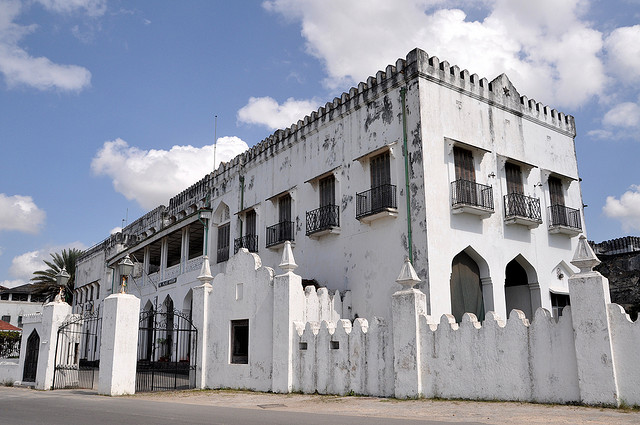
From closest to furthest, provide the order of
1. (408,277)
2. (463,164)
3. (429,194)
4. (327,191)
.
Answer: (408,277) < (429,194) < (463,164) < (327,191)

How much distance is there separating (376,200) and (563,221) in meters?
6.55

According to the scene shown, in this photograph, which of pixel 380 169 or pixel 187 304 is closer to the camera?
pixel 380 169

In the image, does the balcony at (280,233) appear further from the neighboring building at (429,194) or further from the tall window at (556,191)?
the tall window at (556,191)

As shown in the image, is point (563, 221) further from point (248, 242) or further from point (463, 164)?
point (248, 242)

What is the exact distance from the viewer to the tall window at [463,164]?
16.6m

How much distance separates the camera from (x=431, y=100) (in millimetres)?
16281

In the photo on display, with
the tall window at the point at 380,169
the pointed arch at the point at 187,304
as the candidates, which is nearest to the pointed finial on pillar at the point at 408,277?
the tall window at the point at 380,169

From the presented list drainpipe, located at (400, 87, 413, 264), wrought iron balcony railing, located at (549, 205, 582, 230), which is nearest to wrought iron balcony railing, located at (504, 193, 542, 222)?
wrought iron balcony railing, located at (549, 205, 582, 230)

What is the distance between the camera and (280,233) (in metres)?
20.3

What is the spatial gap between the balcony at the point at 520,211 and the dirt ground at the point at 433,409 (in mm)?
7514

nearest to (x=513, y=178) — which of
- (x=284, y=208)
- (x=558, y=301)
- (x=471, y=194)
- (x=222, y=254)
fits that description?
(x=471, y=194)

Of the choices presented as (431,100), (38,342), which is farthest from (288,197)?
(38,342)

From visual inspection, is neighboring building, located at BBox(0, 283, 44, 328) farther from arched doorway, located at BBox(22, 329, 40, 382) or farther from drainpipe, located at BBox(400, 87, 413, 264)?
drainpipe, located at BBox(400, 87, 413, 264)

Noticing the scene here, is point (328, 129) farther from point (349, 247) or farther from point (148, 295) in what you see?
point (148, 295)
